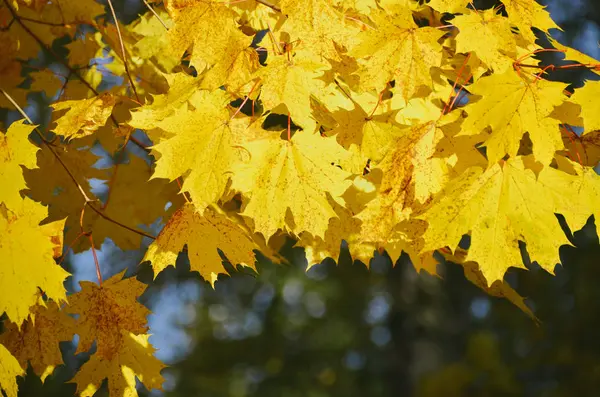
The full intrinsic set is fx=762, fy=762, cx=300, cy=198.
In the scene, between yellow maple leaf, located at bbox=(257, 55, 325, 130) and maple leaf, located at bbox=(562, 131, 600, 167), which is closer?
yellow maple leaf, located at bbox=(257, 55, 325, 130)

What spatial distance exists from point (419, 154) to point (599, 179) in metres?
0.46

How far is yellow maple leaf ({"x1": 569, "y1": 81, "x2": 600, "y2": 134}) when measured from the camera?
176 centimetres

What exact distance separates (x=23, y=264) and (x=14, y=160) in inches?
10.3

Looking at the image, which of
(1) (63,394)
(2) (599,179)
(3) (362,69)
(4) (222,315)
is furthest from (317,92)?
(4) (222,315)

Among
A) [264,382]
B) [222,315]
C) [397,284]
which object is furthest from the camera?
[222,315]

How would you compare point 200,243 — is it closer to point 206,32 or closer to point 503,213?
point 206,32

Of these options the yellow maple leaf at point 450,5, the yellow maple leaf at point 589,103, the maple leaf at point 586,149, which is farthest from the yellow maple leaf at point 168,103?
the maple leaf at point 586,149

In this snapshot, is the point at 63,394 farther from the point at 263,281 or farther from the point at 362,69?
the point at 362,69

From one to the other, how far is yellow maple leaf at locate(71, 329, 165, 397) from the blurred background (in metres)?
3.05

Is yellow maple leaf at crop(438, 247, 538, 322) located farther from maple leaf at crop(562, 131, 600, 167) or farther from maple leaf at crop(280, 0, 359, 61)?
maple leaf at crop(280, 0, 359, 61)

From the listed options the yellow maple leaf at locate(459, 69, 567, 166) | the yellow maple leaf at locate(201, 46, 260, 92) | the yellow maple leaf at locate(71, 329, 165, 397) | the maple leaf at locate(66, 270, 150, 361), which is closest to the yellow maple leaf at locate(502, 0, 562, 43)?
the yellow maple leaf at locate(459, 69, 567, 166)

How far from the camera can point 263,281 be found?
1202 cm

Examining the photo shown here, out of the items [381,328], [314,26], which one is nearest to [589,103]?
[314,26]

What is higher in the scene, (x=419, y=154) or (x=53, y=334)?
(x=419, y=154)
